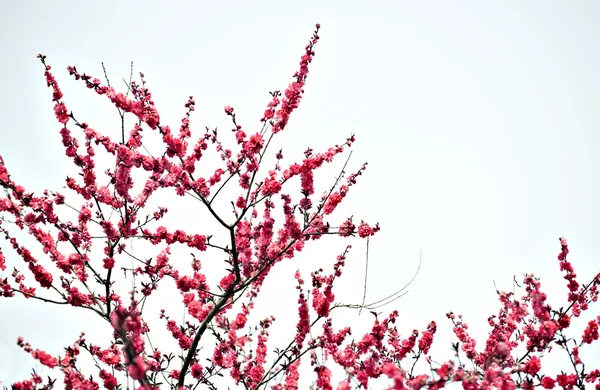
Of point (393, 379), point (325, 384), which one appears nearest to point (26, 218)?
point (325, 384)

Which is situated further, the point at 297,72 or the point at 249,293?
the point at 249,293

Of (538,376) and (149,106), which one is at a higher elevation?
(149,106)

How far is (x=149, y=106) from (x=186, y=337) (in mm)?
4218

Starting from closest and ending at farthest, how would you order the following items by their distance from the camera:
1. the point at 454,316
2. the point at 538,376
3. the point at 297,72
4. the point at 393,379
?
the point at 393,379
the point at 538,376
the point at 297,72
the point at 454,316

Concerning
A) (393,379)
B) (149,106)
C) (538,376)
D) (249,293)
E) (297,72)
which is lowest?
(393,379)

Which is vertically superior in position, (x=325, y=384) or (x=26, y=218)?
(x=26, y=218)

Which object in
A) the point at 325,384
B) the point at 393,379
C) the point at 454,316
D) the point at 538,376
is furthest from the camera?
the point at 454,316

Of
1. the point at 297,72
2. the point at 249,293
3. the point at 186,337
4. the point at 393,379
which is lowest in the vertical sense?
the point at 393,379

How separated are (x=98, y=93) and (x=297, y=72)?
305cm

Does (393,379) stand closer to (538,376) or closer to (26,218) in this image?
(538,376)

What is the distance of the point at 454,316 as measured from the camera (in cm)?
834

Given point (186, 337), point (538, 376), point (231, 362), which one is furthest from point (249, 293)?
point (538, 376)

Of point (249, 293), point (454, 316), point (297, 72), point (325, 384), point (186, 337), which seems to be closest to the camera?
point (325, 384)

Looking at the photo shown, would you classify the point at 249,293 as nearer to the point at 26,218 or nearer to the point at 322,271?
the point at 322,271
